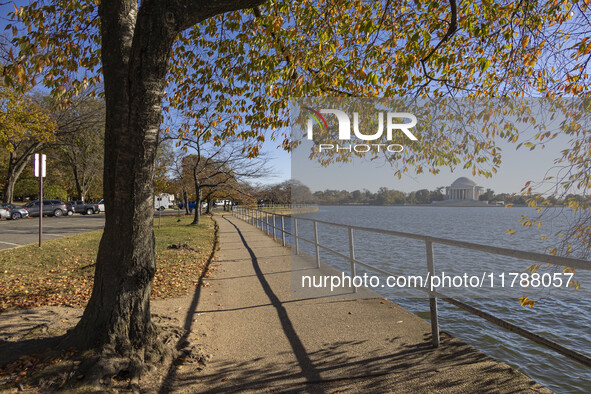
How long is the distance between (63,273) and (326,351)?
6.67 metres

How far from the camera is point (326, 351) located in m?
3.86

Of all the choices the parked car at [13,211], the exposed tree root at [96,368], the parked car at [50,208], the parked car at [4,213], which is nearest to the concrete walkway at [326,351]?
the exposed tree root at [96,368]

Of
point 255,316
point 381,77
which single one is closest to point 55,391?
point 255,316

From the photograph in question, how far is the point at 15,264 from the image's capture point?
28.2 ft

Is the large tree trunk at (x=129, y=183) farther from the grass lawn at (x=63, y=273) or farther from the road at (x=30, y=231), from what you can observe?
the road at (x=30, y=231)

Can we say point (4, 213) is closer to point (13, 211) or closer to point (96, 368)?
point (13, 211)

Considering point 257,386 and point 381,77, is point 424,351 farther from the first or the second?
point 381,77

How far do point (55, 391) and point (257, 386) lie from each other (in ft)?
5.02

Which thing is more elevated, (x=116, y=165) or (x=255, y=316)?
(x=116, y=165)

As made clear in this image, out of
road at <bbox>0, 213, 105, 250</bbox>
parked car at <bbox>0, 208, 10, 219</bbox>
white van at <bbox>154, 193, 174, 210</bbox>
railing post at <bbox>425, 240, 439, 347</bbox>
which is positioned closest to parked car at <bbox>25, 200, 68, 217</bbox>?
parked car at <bbox>0, 208, 10, 219</bbox>

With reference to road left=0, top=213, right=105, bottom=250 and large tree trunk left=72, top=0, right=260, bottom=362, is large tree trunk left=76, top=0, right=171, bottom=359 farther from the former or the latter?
road left=0, top=213, right=105, bottom=250

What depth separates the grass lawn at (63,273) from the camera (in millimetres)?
6270

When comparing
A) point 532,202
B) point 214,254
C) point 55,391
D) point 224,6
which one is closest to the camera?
point 55,391

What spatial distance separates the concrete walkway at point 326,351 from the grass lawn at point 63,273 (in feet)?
6.43
